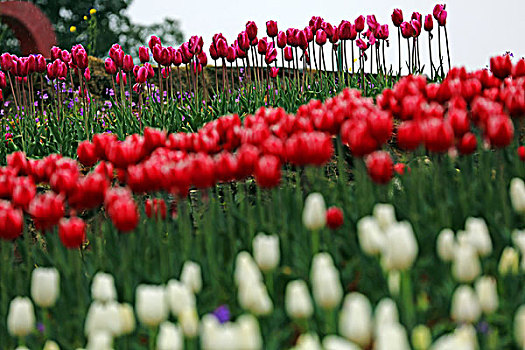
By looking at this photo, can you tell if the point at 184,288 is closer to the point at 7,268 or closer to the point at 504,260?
the point at 504,260

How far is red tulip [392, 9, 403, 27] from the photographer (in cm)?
1028

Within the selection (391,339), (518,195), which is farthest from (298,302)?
(518,195)

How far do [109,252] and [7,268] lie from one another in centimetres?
67

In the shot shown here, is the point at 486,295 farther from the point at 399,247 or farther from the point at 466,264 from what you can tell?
the point at 399,247

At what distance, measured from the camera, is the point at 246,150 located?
13.8 feet

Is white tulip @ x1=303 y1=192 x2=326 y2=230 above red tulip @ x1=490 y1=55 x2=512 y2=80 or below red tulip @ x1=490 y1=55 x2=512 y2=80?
below

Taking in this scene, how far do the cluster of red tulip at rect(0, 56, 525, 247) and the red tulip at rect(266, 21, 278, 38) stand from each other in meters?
4.83

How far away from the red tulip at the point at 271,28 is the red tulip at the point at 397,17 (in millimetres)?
Answer: 1910

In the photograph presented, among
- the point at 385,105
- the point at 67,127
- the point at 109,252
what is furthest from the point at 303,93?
the point at 109,252

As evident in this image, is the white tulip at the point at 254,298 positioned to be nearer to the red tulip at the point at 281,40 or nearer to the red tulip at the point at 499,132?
the red tulip at the point at 499,132

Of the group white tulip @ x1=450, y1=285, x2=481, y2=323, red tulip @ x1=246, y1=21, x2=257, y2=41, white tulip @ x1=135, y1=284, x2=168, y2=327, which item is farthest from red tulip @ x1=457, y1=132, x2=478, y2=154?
red tulip @ x1=246, y1=21, x2=257, y2=41

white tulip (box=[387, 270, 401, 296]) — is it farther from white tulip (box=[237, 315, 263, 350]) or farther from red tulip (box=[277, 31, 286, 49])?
red tulip (box=[277, 31, 286, 49])

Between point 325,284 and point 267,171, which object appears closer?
point 325,284

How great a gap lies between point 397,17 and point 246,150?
6918 millimetres
